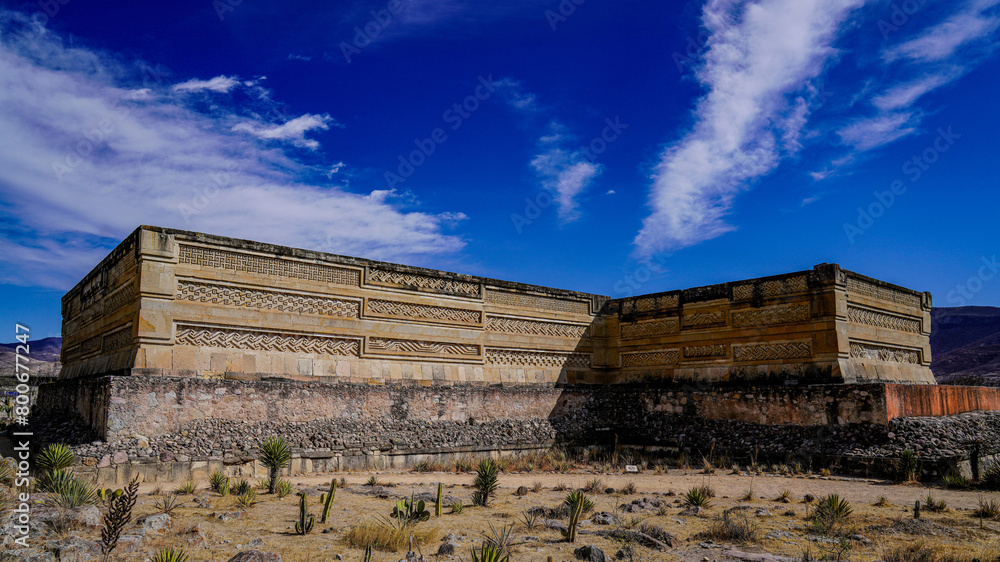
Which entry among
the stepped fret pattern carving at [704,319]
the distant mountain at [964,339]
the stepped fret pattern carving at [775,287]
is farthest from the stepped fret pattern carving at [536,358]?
the distant mountain at [964,339]

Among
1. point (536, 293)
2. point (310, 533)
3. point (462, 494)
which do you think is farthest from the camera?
point (536, 293)

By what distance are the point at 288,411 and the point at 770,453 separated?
9.18 meters

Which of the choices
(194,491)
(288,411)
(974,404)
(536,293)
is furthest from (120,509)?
(974,404)

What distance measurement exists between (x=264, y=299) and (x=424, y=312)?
11.0 ft

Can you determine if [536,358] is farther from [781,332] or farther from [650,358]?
[781,332]

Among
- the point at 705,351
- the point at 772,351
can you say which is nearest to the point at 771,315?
the point at 772,351

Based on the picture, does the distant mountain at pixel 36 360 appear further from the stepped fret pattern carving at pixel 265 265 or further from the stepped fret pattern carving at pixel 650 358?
the stepped fret pattern carving at pixel 650 358

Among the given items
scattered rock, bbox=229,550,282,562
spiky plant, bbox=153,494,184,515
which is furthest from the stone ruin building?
scattered rock, bbox=229,550,282,562

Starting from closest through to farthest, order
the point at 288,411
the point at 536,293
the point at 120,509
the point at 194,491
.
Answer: the point at 120,509 < the point at 194,491 < the point at 288,411 < the point at 536,293

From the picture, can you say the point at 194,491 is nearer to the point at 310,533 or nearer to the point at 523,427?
the point at 310,533

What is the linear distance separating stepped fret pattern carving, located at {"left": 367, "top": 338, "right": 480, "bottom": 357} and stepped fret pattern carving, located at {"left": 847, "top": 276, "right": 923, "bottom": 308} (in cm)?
805

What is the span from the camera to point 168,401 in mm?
9359

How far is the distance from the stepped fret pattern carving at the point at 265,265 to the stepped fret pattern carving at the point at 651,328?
7.34 meters

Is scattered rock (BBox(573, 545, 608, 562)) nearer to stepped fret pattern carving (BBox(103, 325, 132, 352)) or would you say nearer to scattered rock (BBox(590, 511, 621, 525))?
scattered rock (BBox(590, 511, 621, 525))
